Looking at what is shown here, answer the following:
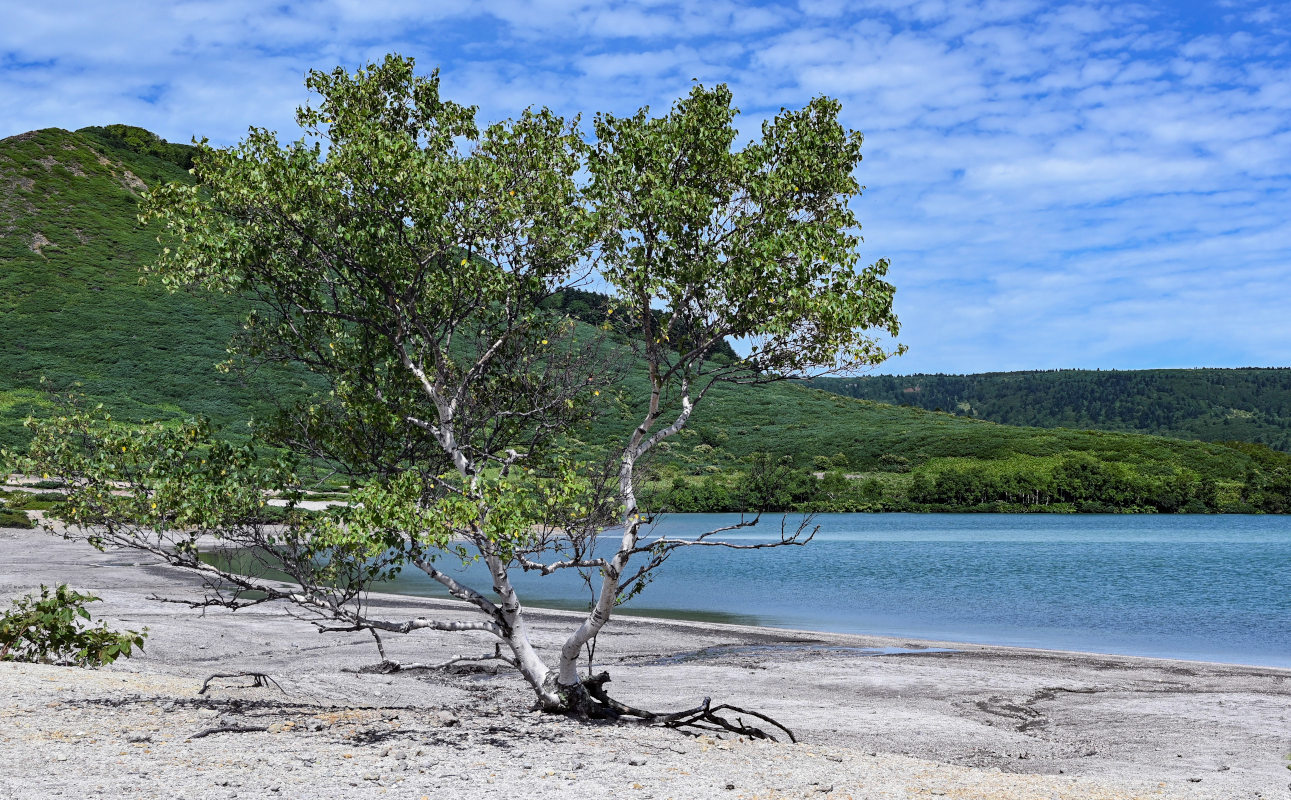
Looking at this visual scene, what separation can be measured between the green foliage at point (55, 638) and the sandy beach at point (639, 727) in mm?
685

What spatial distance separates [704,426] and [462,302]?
12595 centimetres

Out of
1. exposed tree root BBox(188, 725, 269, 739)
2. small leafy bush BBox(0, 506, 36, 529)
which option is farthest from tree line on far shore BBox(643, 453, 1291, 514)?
exposed tree root BBox(188, 725, 269, 739)

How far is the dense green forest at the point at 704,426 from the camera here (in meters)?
106

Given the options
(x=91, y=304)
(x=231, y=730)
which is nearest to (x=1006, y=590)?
(x=231, y=730)

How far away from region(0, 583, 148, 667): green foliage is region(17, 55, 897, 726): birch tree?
387 centimetres

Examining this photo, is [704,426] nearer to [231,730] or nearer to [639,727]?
[639,727]

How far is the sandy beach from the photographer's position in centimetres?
911

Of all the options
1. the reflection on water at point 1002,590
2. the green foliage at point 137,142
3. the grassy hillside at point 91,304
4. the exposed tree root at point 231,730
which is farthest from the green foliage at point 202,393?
the exposed tree root at point 231,730

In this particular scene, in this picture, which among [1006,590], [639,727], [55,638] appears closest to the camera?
[639,727]

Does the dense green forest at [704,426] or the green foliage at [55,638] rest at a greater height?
the dense green forest at [704,426]

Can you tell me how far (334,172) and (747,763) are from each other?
8.43 meters

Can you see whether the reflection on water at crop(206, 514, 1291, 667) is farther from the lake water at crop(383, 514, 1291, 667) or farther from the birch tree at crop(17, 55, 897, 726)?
the birch tree at crop(17, 55, 897, 726)

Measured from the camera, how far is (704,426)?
138 metres

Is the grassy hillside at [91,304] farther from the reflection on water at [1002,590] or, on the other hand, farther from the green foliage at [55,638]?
the green foliage at [55,638]
